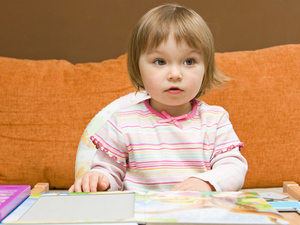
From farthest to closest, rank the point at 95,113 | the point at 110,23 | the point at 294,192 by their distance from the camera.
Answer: the point at 110,23
the point at 95,113
the point at 294,192

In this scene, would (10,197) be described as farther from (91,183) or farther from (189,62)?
(189,62)

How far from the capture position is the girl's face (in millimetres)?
879

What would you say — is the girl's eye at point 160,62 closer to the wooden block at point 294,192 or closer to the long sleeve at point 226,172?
the long sleeve at point 226,172

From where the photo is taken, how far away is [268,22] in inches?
77.0

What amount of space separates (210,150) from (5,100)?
921mm

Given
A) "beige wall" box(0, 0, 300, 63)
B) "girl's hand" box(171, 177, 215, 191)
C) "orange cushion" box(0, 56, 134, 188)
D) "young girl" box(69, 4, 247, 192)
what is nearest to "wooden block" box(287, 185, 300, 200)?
"young girl" box(69, 4, 247, 192)

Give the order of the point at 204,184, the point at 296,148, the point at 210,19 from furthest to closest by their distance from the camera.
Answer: the point at 210,19 < the point at 296,148 < the point at 204,184

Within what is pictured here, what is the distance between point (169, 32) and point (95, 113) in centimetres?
68

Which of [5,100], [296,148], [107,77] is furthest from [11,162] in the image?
[296,148]

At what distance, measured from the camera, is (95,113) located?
150cm

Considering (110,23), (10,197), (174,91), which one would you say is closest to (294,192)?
(174,91)

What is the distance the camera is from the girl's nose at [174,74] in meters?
0.86

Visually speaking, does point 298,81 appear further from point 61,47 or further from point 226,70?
point 61,47

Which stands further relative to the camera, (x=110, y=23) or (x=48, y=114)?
(x=110, y=23)
